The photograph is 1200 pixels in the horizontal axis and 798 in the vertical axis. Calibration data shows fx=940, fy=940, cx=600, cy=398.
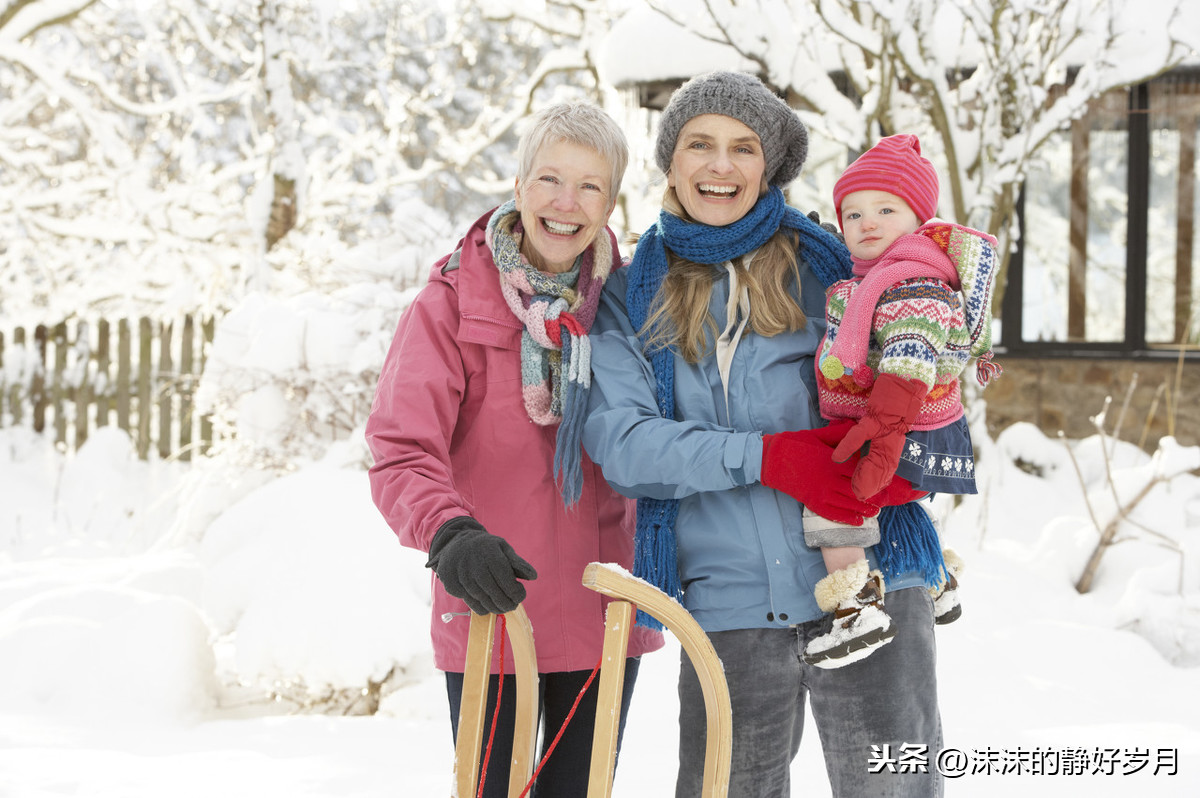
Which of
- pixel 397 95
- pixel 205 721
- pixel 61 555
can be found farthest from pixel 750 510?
pixel 397 95

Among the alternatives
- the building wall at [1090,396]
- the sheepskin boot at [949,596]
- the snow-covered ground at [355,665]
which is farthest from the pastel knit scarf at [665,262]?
the building wall at [1090,396]

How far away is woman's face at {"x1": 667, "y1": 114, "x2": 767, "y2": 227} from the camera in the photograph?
73.1 inches

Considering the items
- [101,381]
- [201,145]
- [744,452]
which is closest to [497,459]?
[744,452]

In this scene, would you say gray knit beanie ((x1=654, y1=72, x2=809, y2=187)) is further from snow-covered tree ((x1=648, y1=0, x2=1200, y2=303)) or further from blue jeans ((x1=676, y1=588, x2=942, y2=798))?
snow-covered tree ((x1=648, y1=0, x2=1200, y2=303))

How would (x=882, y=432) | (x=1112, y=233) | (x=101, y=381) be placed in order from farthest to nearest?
(x=101, y=381), (x=1112, y=233), (x=882, y=432)

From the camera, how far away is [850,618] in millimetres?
1666

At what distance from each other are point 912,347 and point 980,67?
4.25 meters

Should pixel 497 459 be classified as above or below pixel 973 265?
below

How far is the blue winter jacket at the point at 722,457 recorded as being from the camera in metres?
1.69

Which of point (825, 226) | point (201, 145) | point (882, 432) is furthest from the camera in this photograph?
point (201, 145)

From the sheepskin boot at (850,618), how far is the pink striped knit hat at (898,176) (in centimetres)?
71

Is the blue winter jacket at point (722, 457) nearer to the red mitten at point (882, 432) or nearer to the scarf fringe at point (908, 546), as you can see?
the scarf fringe at point (908, 546)

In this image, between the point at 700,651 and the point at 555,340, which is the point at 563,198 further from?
the point at 700,651

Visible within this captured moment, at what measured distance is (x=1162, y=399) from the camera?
7352 mm
